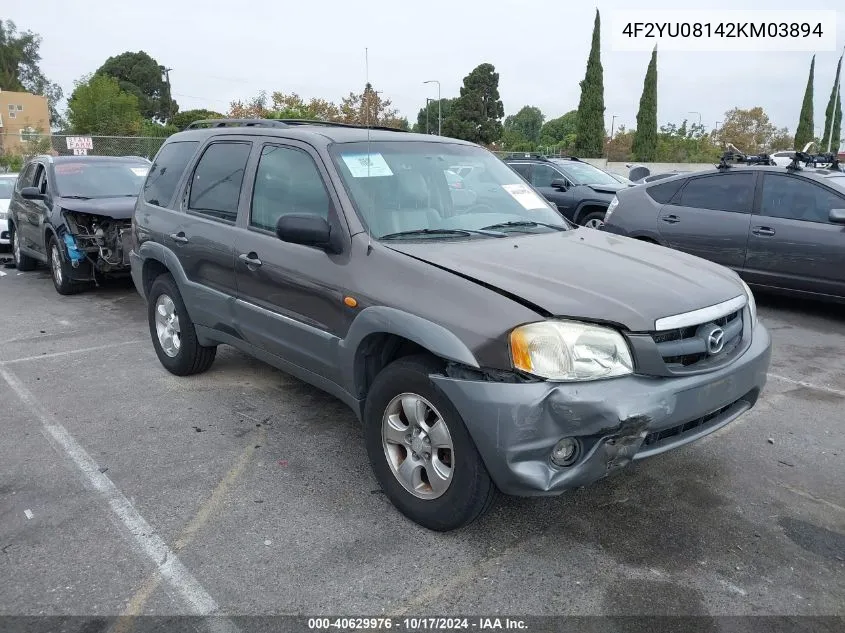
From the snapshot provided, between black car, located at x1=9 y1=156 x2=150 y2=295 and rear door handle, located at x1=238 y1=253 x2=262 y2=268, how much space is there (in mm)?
4470

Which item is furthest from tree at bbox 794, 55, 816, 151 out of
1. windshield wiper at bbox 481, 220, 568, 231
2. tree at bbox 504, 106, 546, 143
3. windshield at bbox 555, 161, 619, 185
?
tree at bbox 504, 106, 546, 143

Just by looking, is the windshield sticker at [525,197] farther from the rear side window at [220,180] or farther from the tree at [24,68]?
the tree at [24,68]

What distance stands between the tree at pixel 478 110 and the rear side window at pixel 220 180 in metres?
46.6

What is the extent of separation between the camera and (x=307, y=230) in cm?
333

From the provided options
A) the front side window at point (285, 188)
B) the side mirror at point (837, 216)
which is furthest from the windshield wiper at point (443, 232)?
the side mirror at point (837, 216)

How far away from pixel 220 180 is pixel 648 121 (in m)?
37.9

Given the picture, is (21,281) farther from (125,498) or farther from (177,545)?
(177,545)

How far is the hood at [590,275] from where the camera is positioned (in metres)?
2.77

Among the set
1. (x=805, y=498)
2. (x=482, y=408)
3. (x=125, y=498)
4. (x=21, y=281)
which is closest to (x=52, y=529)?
(x=125, y=498)

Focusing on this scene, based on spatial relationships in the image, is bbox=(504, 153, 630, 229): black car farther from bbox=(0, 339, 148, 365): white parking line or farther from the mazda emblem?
the mazda emblem

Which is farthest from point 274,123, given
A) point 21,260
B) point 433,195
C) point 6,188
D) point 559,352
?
point 6,188

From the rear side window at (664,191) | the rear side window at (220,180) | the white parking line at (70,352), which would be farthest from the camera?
the rear side window at (664,191)

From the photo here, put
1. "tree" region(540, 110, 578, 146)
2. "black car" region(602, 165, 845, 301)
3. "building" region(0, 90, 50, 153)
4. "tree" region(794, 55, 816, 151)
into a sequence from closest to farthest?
"black car" region(602, 165, 845, 301)
"tree" region(794, 55, 816, 151)
"building" region(0, 90, 50, 153)
"tree" region(540, 110, 578, 146)

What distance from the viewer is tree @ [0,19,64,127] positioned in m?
73.1
